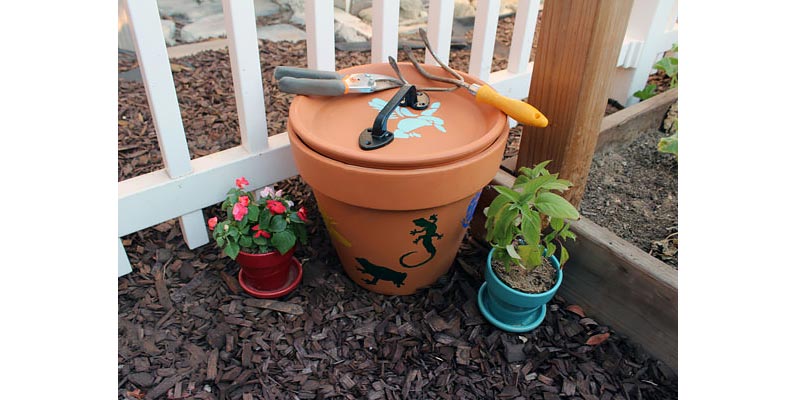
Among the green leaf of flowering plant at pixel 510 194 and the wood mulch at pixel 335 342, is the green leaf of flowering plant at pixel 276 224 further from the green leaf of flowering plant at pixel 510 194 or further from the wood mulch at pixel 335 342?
the green leaf of flowering plant at pixel 510 194

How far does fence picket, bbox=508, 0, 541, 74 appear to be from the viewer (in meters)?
1.64

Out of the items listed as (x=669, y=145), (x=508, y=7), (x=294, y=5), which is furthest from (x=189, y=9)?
(x=669, y=145)

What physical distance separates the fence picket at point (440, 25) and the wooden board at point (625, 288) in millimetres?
656

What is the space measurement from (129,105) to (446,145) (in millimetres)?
1370

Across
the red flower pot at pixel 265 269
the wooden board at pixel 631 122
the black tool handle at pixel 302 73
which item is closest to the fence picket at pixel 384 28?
the black tool handle at pixel 302 73

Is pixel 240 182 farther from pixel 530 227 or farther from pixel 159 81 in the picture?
pixel 530 227

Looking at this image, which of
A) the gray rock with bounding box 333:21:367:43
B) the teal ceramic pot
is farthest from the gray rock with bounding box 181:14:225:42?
the teal ceramic pot

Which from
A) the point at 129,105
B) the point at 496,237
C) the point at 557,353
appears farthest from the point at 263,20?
the point at 557,353

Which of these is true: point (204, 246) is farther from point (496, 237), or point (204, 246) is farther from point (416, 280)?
point (496, 237)

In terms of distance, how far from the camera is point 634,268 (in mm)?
1133

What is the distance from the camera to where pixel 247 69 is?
1.21 m

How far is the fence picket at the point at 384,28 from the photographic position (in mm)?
1341

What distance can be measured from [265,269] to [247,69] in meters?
0.48
